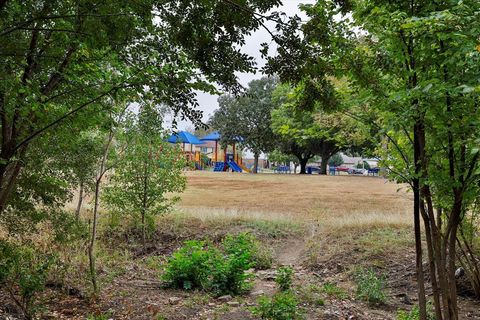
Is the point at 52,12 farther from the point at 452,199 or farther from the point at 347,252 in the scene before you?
the point at 347,252

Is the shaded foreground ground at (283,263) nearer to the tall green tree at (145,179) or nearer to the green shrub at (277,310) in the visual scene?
the green shrub at (277,310)

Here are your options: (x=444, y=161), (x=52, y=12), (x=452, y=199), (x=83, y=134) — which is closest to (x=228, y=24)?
(x=52, y=12)

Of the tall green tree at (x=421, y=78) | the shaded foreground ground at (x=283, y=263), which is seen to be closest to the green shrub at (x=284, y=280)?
the shaded foreground ground at (x=283, y=263)

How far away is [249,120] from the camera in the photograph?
1409 inches

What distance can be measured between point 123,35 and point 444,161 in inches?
109

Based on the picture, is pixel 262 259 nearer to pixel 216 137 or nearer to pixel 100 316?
pixel 100 316

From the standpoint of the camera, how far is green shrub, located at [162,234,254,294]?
5.52 metres

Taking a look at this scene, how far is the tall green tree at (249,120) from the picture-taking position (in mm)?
34844

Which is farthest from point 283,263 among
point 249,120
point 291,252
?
point 249,120

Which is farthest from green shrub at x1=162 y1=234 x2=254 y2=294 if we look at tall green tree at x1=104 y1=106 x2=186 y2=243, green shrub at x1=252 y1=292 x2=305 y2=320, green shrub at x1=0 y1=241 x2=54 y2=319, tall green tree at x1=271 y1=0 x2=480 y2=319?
tall green tree at x1=271 y1=0 x2=480 y2=319

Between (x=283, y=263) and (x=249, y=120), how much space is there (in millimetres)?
28886

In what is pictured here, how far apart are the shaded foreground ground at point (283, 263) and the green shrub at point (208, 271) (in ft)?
0.62

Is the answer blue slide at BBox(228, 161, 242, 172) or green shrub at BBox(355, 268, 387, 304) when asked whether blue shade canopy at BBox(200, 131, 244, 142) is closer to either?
blue slide at BBox(228, 161, 242, 172)

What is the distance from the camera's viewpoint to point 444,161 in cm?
301
